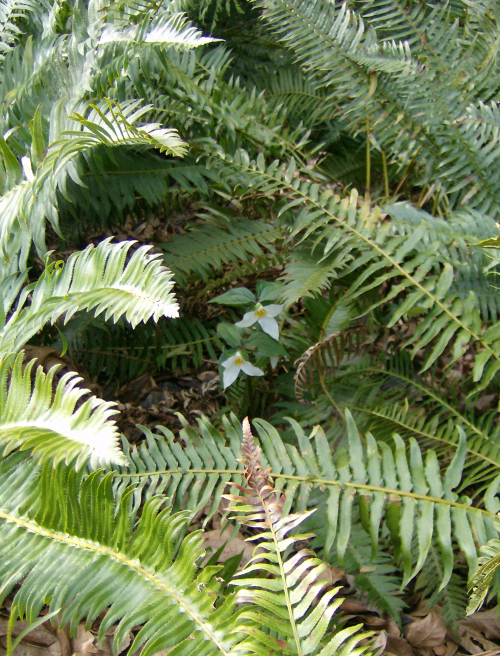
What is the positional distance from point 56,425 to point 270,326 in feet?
2.70

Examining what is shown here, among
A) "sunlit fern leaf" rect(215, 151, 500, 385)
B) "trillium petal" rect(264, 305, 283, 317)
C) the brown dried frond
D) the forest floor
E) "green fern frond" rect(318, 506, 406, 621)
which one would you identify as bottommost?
the forest floor

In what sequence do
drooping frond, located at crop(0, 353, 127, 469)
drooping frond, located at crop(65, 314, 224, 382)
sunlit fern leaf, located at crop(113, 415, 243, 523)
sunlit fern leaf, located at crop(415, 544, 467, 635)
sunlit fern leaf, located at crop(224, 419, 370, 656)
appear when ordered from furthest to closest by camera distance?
drooping frond, located at crop(65, 314, 224, 382) → sunlit fern leaf, located at crop(415, 544, 467, 635) → sunlit fern leaf, located at crop(113, 415, 243, 523) → drooping frond, located at crop(0, 353, 127, 469) → sunlit fern leaf, located at crop(224, 419, 370, 656)

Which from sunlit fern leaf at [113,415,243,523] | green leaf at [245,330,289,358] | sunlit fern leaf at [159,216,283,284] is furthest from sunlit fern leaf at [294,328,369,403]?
sunlit fern leaf at [159,216,283,284]

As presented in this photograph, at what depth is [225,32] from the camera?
10.0 ft

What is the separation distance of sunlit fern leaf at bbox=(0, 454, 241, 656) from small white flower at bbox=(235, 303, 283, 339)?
0.76 metres

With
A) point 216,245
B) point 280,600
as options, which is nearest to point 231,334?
point 216,245

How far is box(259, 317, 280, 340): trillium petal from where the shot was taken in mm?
1693

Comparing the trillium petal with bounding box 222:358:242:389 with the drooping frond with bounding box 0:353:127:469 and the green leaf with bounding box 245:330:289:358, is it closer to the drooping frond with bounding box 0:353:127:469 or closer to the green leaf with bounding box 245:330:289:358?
the green leaf with bounding box 245:330:289:358

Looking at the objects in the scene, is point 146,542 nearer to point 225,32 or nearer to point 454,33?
point 454,33

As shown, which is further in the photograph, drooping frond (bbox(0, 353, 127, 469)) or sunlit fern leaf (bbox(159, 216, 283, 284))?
sunlit fern leaf (bbox(159, 216, 283, 284))

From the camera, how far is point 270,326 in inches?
67.1

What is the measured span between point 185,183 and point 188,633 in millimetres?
1803

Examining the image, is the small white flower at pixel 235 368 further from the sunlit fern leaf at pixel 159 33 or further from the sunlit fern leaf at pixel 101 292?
the sunlit fern leaf at pixel 159 33

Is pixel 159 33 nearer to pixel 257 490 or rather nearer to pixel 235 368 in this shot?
pixel 235 368
